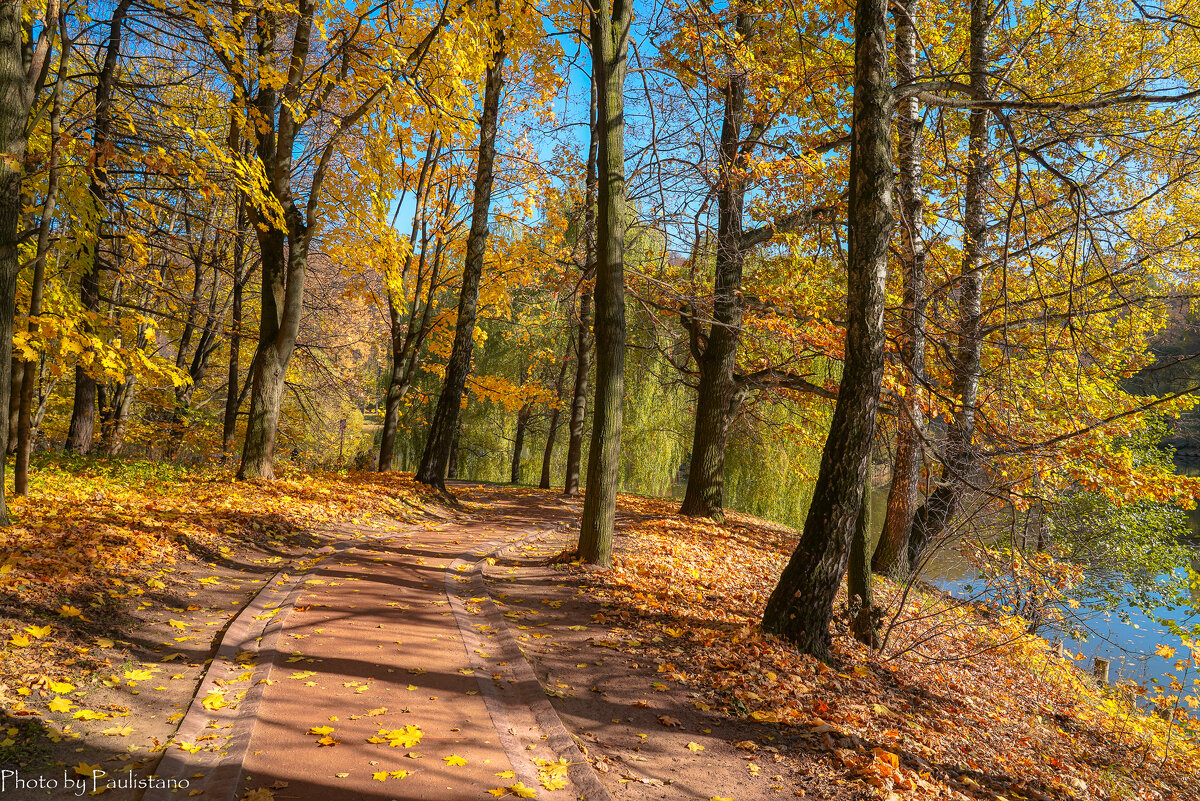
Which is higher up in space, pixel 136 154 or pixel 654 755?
pixel 136 154

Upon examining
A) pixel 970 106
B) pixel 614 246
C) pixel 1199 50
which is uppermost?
pixel 1199 50

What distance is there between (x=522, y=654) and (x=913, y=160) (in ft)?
19.8

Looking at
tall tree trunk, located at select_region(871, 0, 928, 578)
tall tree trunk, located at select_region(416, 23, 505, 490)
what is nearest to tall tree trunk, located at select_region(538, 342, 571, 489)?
tall tree trunk, located at select_region(416, 23, 505, 490)

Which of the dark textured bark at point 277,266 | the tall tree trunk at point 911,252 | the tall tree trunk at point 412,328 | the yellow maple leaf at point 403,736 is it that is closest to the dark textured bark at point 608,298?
the tall tree trunk at point 911,252

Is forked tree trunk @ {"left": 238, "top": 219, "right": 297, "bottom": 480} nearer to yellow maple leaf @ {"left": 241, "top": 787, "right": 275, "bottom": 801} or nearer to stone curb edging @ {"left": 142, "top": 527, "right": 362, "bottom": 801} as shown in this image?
stone curb edging @ {"left": 142, "top": 527, "right": 362, "bottom": 801}

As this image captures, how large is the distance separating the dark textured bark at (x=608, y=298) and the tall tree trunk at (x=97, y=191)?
5226 millimetres

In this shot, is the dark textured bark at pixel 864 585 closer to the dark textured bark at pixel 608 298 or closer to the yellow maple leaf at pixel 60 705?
the dark textured bark at pixel 608 298

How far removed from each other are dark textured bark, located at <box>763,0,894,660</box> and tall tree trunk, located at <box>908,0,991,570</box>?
2.70 feet

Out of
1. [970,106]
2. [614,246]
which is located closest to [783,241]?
[614,246]

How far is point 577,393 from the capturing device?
51.0 ft

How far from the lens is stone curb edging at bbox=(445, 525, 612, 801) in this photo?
322cm

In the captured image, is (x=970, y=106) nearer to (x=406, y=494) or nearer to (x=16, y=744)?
(x=16, y=744)

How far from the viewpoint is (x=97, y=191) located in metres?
10.9

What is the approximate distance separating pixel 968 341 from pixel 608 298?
4122 mm
